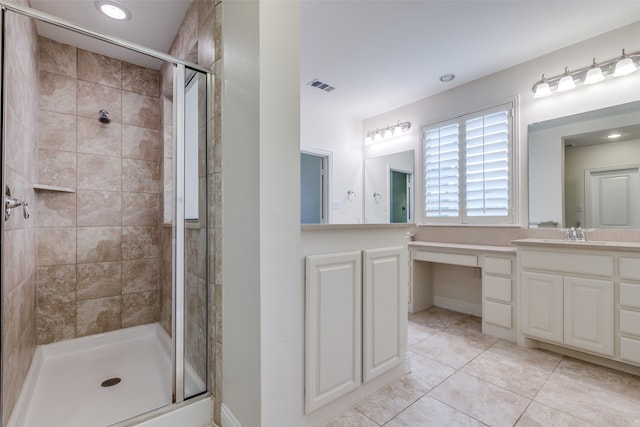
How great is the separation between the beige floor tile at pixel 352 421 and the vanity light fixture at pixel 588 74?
3032 mm

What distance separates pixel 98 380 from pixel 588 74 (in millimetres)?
4420

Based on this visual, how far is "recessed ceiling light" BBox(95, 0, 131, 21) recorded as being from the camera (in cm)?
187

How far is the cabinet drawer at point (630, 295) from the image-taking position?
6.01 ft

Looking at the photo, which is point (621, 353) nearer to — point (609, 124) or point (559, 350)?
point (559, 350)

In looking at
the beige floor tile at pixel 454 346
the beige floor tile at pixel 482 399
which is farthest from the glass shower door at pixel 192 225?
the beige floor tile at pixel 454 346

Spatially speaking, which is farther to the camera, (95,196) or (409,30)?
(95,196)

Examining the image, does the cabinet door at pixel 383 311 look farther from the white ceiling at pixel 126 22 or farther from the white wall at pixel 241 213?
the white ceiling at pixel 126 22

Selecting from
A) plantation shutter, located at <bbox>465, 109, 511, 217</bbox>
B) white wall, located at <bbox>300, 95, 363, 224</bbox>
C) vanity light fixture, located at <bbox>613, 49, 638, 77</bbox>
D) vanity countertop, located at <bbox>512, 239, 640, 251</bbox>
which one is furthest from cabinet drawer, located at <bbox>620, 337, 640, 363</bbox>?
white wall, located at <bbox>300, 95, 363, 224</bbox>

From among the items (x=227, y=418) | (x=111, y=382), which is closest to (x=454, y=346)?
(x=227, y=418)

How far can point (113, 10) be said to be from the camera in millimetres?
1945

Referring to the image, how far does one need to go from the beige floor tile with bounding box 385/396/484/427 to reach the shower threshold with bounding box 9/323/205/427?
45.0 inches

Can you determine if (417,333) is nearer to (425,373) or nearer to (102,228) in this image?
(425,373)

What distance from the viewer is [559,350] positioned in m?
2.21

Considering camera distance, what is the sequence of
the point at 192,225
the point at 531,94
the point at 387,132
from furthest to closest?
the point at 387,132
the point at 531,94
the point at 192,225
